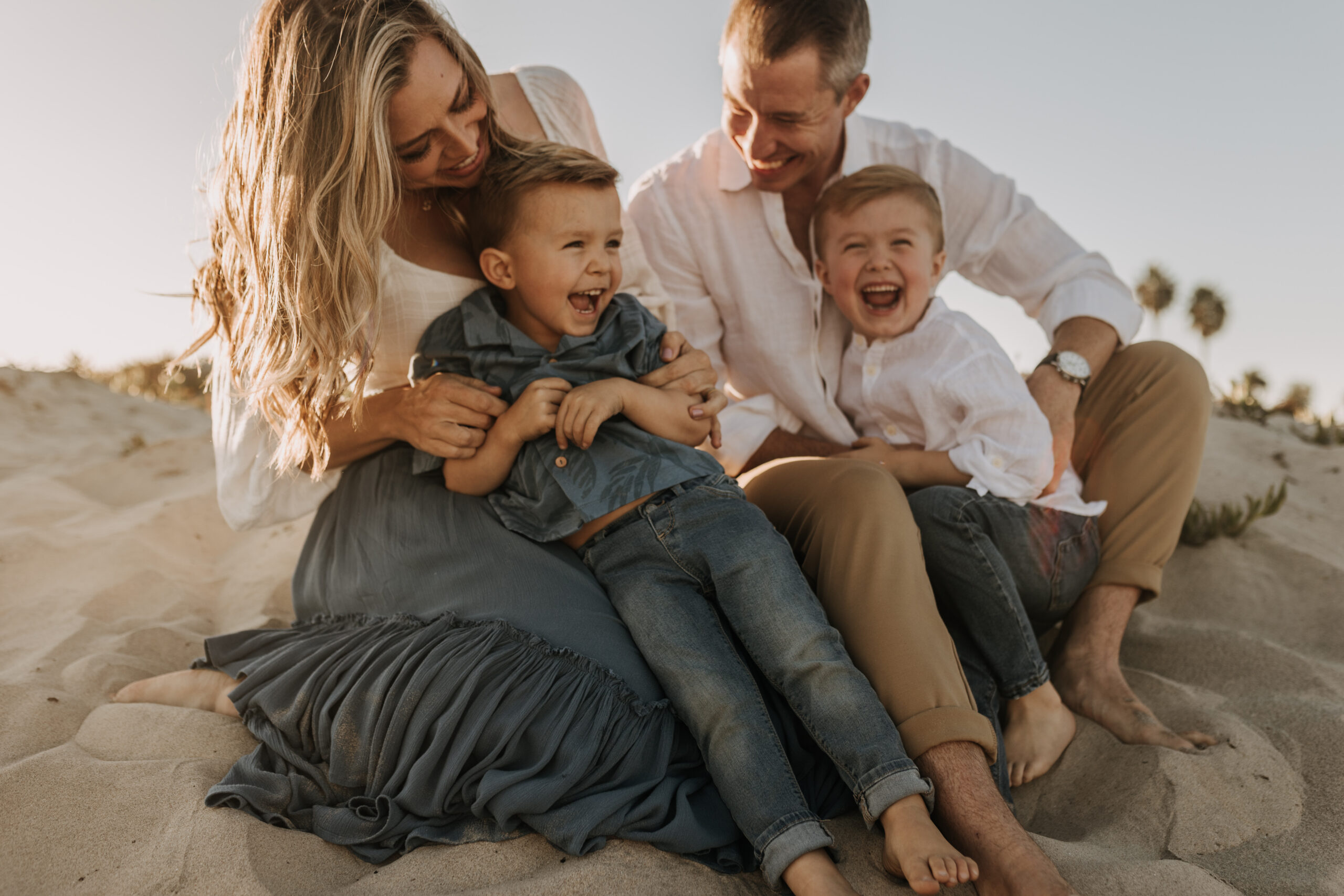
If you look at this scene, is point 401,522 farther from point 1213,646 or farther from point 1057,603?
point 1213,646

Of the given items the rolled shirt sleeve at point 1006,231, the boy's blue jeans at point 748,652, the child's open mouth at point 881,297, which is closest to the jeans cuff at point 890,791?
the boy's blue jeans at point 748,652

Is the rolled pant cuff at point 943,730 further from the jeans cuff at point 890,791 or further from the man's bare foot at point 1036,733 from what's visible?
the man's bare foot at point 1036,733

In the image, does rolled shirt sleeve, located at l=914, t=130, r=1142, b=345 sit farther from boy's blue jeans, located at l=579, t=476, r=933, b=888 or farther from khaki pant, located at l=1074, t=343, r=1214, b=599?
boy's blue jeans, located at l=579, t=476, r=933, b=888

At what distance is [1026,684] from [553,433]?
1446 millimetres

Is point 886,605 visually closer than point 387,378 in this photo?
Yes

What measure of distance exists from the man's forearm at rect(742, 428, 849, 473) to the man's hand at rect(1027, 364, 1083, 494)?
0.66m

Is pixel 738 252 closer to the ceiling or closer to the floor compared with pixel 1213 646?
closer to the ceiling

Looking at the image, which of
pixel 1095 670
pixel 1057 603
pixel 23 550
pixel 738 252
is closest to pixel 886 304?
pixel 738 252

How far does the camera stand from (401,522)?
240 cm

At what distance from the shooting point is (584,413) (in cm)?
218

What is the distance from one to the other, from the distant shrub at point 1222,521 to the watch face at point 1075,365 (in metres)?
1.06

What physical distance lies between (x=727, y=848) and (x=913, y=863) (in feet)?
1.29

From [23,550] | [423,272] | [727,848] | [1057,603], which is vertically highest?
[423,272]

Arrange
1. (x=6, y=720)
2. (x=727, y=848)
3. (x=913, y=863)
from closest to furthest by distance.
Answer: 1. (x=913, y=863)
2. (x=727, y=848)
3. (x=6, y=720)
